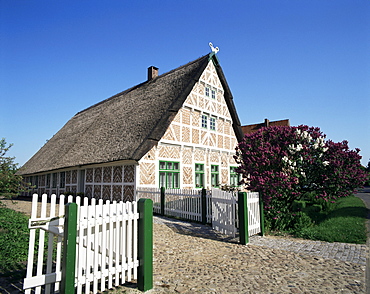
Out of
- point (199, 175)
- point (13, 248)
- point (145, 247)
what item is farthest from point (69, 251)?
point (199, 175)

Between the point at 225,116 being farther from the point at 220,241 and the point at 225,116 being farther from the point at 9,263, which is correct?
the point at 9,263

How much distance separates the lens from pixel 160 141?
13500 mm

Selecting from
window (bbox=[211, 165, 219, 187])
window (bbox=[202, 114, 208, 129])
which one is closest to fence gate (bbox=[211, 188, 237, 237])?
window (bbox=[211, 165, 219, 187])

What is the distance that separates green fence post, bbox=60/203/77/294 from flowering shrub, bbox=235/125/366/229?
6.11m

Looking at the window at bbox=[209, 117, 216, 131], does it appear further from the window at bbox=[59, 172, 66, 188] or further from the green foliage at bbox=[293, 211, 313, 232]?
the window at bbox=[59, 172, 66, 188]

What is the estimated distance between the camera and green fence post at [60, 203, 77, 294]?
312 cm

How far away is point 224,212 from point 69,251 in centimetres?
538

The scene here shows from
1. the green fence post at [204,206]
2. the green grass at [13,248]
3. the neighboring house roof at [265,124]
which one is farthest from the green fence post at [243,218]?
the neighboring house roof at [265,124]

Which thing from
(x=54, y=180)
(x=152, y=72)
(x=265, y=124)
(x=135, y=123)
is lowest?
(x=54, y=180)

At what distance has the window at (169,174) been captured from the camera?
13664mm

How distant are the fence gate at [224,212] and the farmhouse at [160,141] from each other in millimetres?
4900

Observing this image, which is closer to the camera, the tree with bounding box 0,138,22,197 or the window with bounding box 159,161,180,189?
the tree with bounding box 0,138,22,197

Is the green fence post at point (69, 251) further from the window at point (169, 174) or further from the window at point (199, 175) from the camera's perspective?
the window at point (199, 175)

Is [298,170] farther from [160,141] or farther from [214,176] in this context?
[214,176]
